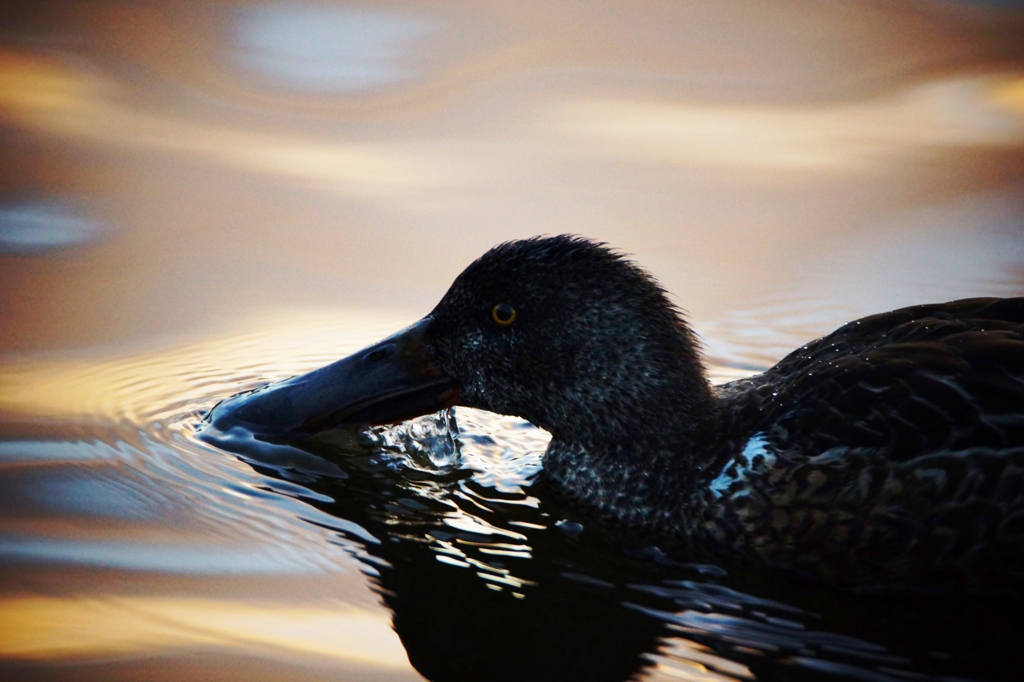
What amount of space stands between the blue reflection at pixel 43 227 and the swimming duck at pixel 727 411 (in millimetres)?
2262

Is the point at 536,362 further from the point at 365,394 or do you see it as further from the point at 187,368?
the point at 187,368

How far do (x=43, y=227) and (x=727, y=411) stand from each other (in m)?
4.44

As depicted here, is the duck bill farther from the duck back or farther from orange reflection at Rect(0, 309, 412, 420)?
the duck back

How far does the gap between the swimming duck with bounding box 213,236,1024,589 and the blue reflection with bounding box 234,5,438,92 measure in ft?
14.0

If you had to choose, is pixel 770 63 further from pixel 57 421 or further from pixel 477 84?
pixel 57 421

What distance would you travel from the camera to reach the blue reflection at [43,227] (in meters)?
7.23

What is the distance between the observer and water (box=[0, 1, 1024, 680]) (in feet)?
13.8

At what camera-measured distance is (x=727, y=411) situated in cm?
512

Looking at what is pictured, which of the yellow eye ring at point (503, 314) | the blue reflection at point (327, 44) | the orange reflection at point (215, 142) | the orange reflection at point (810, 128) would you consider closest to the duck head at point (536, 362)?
the yellow eye ring at point (503, 314)

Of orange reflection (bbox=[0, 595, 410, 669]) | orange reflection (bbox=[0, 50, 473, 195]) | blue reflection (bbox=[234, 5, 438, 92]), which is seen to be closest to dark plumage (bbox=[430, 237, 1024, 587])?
orange reflection (bbox=[0, 595, 410, 669])

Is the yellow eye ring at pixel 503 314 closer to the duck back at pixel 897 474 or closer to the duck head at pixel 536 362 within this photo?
the duck head at pixel 536 362

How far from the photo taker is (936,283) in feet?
23.8

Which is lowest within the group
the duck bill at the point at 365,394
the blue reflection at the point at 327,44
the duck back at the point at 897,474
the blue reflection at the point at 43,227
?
the duck back at the point at 897,474

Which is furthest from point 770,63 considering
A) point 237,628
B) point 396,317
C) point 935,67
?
point 237,628
